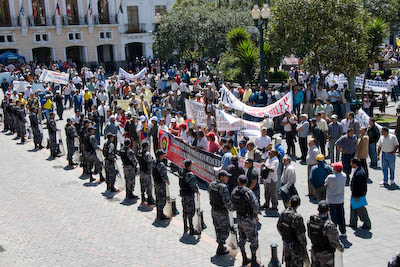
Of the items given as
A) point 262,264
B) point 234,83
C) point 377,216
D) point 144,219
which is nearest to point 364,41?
point 234,83

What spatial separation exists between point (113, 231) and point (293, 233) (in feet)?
16.0

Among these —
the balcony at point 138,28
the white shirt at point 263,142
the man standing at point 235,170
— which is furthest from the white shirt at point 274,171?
the balcony at point 138,28

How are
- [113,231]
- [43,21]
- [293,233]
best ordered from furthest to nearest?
[43,21]
[113,231]
[293,233]

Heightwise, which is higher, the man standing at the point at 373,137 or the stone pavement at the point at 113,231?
the man standing at the point at 373,137

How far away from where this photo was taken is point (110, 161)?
15250mm

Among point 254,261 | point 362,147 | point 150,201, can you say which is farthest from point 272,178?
point 254,261

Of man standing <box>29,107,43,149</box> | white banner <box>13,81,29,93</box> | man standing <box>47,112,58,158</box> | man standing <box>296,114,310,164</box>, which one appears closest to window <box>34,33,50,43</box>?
white banner <box>13,81,29,93</box>

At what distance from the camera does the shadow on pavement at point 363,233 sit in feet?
37.0

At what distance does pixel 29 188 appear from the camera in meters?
16.5

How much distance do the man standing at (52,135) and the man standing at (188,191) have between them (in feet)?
31.7

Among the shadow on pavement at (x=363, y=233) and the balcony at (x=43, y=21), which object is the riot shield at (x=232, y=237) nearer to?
the shadow on pavement at (x=363, y=233)

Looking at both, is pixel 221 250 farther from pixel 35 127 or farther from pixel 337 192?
pixel 35 127

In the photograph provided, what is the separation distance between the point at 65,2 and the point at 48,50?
5.34 meters

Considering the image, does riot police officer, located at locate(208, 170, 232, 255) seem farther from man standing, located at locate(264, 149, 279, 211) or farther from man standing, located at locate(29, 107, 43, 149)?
man standing, located at locate(29, 107, 43, 149)
